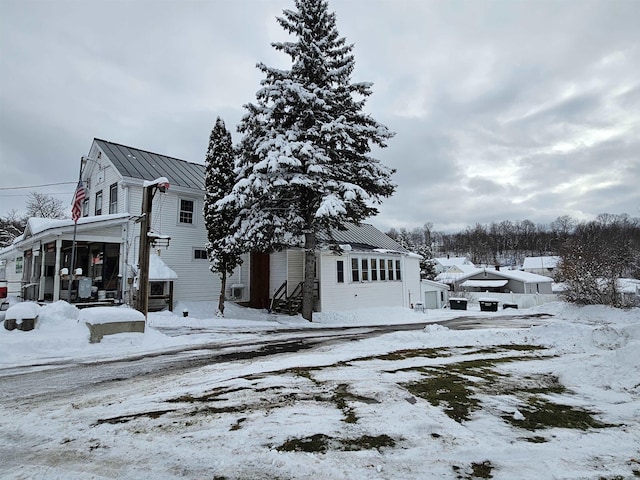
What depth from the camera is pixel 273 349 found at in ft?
30.0

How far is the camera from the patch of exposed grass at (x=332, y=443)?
351 centimetres

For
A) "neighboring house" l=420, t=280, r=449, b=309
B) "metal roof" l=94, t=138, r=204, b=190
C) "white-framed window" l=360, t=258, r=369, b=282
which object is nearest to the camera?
"metal roof" l=94, t=138, r=204, b=190

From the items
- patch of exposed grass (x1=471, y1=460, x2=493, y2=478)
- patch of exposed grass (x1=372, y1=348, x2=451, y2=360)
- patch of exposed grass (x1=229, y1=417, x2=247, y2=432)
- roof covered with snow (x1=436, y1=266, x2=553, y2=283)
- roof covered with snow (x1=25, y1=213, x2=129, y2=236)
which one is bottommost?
patch of exposed grass (x1=372, y1=348, x2=451, y2=360)

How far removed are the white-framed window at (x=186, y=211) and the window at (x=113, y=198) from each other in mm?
3041

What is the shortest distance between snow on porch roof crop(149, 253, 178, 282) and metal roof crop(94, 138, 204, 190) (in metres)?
4.07

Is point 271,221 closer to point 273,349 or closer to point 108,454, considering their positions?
point 273,349

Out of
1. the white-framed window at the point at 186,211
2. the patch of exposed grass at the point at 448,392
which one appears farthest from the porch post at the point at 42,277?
the patch of exposed grass at the point at 448,392

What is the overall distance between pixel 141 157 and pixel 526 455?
72.5 ft

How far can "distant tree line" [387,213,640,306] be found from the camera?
56.3 ft

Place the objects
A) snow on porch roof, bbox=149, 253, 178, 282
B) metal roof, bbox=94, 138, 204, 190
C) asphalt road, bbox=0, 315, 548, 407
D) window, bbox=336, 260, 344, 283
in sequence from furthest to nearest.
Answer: window, bbox=336, 260, 344, 283 < metal roof, bbox=94, 138, 204, 190 < snow on porch roof, bbox=149, 253, 178, 282 < asphalt road, bbox=0, 315, 548, 407

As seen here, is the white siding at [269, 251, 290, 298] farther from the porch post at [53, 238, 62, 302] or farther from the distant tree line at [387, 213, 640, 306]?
the distant tree line at [387, 213, 640, 306]

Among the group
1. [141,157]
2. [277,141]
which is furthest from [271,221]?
[141,157]

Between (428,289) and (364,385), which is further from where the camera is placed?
→ (428,289)

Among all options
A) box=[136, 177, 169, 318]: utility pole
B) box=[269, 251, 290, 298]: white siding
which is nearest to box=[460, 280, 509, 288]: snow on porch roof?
box=[269, 251, 290, 298]: white siding
